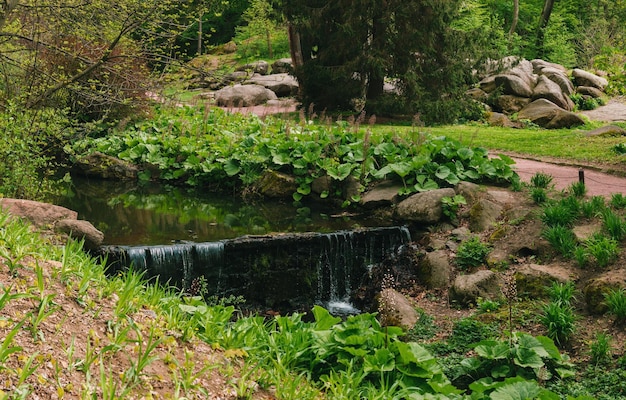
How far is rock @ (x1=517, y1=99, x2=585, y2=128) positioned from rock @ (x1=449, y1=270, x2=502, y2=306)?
460 inches

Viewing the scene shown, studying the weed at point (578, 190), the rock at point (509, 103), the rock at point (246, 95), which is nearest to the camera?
the weed at point (578, 190)

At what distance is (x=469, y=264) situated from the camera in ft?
26.6

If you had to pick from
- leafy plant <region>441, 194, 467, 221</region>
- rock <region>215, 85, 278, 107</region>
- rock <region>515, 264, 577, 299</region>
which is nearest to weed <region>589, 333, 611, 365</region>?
rock <region>515, 264, 577, 299</region>

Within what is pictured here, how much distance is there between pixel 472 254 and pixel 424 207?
1.42 m

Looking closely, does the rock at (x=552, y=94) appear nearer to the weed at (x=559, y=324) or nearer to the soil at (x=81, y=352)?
the weed at (x=559, y=324)

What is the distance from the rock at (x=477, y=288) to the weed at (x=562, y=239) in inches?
30.8

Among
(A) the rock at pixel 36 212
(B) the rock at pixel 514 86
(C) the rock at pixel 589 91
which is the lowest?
(A) the rock at pixel 36 212

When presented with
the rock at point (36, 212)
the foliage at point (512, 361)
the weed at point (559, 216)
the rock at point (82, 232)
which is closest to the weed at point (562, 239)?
the weed at point (559, 216)

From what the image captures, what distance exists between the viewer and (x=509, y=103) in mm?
20031

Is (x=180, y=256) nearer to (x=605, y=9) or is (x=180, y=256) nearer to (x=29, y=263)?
(x=29, y=263)

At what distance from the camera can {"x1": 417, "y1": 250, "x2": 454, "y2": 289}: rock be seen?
8.05 meters

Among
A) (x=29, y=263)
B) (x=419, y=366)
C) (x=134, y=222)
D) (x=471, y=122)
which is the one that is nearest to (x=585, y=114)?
(x=471, y=122)

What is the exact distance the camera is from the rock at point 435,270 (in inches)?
317

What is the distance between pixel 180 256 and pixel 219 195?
4009 millimetres
